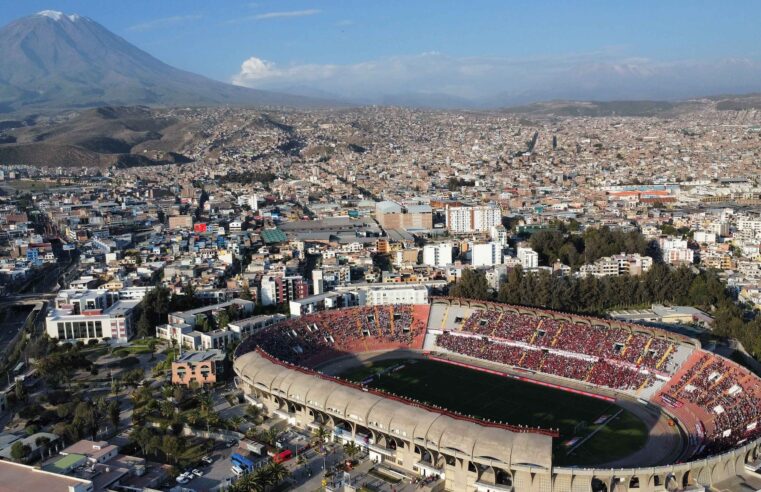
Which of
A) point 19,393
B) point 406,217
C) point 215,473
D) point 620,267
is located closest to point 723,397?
point 215,473

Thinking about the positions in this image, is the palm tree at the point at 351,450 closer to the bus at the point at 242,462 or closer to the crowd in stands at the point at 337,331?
the bus at the point at 242,462

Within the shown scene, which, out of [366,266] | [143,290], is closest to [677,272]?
[366,266]

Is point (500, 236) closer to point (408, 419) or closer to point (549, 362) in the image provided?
point (549, 362)

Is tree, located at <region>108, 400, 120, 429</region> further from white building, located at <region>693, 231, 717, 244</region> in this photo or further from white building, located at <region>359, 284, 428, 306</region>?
white building, located at <region>693, 231, 717, 244</region>

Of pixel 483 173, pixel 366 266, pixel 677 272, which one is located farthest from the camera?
pixel 483 173

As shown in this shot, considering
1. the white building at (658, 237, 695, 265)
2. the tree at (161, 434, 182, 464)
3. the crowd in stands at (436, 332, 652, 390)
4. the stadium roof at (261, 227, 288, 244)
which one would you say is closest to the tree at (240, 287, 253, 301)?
the crowd in stands at (436, 332, 652, 390)

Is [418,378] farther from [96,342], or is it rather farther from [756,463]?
[96,342]

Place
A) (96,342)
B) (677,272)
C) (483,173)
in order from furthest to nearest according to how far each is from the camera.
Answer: (483,173)
(677,272)
(96,342)
